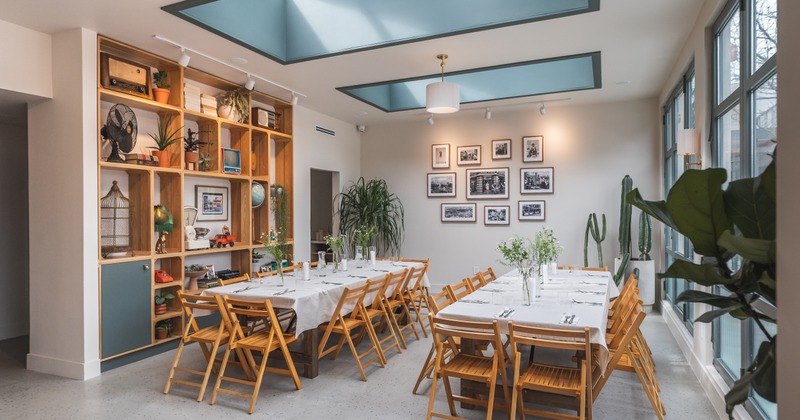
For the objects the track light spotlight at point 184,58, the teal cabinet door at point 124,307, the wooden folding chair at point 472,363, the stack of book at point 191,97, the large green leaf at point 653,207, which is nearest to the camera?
the large green leaf at point 653,207

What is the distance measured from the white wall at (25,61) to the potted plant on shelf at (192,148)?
1335mm

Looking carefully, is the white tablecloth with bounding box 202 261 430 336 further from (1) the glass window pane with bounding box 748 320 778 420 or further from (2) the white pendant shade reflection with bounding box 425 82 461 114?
(1) the glass window pane with bounding box 748 320 778 420

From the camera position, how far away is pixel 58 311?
14.5ft

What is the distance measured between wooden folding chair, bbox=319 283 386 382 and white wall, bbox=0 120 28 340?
13.5 feet

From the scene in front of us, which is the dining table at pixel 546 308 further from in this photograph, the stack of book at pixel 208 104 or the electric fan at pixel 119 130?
the stack of book at pixel 208 104

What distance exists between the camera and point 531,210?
7.66 m

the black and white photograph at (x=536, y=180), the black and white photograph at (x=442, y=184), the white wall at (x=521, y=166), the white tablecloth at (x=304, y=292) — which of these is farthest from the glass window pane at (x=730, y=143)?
the black and white photograph at (x=442, y=184)

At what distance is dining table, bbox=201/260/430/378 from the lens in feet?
12.7

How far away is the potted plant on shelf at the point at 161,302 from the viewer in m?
5.00

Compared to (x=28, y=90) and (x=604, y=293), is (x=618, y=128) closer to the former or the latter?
(x=604, y=293)

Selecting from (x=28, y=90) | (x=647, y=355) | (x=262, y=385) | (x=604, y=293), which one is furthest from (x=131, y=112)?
(x=647, y=355)

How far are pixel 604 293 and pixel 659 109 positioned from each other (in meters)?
4.11

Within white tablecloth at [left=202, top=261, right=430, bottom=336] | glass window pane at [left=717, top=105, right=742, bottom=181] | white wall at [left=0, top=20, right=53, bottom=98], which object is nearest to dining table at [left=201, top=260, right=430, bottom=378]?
white tablecloth at [left=202, top=261, right=430, bottom=336]

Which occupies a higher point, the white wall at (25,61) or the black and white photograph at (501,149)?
the white wall at (25,61)
